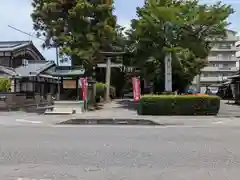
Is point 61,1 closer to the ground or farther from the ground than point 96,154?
A: farther from the ground

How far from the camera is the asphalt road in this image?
22.0 feet

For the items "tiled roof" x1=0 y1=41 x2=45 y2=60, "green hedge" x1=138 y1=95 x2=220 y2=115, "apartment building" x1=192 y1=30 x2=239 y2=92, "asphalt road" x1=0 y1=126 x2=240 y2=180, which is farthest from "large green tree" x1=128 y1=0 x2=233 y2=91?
"apartment building" x1=192 y1=30 x2=239 y2=92

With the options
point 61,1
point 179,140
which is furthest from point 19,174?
point 61,1

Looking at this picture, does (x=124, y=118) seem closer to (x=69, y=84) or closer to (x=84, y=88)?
(x=84, y=88)

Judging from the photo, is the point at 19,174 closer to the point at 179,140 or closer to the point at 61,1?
the point at 179,140

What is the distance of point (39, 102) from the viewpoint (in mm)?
35375

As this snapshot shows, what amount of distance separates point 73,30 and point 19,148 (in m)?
20.7

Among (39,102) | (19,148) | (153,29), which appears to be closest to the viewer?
(19,148)

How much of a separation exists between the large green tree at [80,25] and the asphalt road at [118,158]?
57.1 ft

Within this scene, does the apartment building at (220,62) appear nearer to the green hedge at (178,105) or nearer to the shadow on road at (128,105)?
the shadow on road at (128,105)

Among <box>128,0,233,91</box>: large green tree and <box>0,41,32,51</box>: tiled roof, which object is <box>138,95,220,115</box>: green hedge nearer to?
<box>128,0,233,91</box>: large green tree

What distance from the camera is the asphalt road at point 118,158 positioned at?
6.71 m

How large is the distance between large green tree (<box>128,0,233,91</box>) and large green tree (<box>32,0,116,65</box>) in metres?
2.36

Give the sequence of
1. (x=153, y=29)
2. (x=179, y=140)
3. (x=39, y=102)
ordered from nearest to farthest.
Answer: (x=179, y=140) < (x=153, y=29) < (x=39, y=102)
